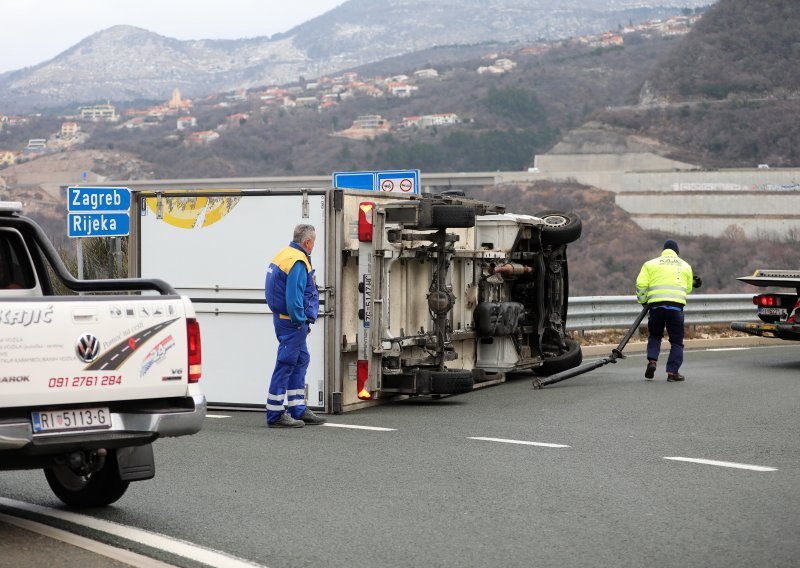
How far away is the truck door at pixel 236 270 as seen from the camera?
1342 centimetres

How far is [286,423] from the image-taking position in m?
12.1

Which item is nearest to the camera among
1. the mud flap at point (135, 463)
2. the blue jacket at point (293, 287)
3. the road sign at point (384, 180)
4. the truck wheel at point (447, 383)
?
the mud flap at point (135, 463)

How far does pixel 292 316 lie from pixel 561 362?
5553 millimetres

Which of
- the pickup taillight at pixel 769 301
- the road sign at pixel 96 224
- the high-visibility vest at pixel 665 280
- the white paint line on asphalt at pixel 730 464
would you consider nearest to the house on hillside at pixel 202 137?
the road sign at pixel 96 224

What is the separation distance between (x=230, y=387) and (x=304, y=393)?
5.73ft

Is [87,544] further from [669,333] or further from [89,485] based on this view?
[669,333]

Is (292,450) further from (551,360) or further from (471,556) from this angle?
(551,360)

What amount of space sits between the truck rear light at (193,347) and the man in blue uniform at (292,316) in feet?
14.7

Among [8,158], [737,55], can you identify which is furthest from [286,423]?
[8,158]

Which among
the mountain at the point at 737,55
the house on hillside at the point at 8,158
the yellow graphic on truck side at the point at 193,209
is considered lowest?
the yellow graphic on truck side at the point at 193,209

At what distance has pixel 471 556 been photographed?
6691mm

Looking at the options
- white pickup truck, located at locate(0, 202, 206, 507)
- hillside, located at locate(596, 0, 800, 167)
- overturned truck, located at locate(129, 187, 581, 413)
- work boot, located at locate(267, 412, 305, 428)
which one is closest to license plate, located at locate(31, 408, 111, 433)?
white pickup truck, located at locate(0, 202, 206, 507)

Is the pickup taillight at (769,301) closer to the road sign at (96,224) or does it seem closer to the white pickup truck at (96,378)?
the road sign at (96,224)

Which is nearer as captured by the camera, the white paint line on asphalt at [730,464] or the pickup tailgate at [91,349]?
the pickup tailgate at [91,349]
